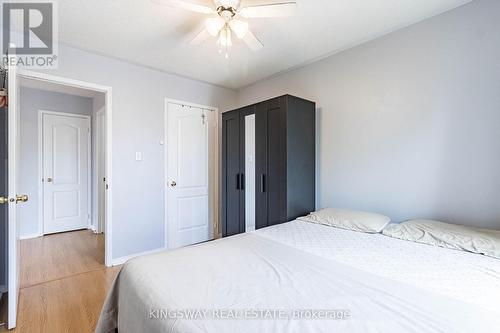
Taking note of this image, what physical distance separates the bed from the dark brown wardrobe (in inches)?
37.7

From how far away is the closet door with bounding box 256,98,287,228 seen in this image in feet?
8.54

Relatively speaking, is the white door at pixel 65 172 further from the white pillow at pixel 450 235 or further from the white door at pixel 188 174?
the white pillow at pixel 450 235

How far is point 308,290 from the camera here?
43.6 inches

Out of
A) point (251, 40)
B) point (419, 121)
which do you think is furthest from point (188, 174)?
point (419, 121)

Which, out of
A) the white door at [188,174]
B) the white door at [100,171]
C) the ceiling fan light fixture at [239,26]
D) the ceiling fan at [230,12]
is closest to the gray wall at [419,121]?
the ceiling fan at [230,12]

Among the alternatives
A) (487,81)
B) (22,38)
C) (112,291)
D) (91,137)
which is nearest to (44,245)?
(91,137)

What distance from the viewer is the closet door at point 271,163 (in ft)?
8.54

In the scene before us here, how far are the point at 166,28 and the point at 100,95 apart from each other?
2614 mm

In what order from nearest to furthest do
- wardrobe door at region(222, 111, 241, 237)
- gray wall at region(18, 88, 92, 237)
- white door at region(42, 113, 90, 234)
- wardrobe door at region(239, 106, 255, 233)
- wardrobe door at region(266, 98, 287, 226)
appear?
wardrobe door at region(266, 98, 287, 226) → wardrobe door at region(239, 106, 255, 233) → wardrobe door at region(222, 111, 241, 237) → gray wall at region(18, 88, 92, 237) → white door at region(42, 113, 90, 234)

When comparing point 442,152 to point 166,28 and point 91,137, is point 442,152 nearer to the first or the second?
point 166,28

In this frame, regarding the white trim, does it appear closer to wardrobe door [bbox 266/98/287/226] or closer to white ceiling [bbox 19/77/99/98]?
white ceiling [bbox 19/77/99/98]

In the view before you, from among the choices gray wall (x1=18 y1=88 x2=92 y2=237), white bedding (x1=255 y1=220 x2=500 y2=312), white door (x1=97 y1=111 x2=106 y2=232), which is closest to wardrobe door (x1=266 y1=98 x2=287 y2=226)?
white bedding (x1=255 y1=220 x2=500 y2=312)

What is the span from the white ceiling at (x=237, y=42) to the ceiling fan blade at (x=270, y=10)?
8.1 inches

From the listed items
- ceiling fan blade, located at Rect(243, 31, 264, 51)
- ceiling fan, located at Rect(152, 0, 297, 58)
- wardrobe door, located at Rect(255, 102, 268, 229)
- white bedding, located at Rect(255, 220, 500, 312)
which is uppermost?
ceiling fan, located at Rect(152, 0, 297, 58)
